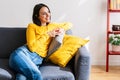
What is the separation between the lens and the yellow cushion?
2677 millimetres

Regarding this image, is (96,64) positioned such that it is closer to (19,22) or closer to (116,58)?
(116,58)

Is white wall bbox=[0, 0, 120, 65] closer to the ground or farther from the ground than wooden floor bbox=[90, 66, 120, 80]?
farther from the ground

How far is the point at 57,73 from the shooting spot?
2.49 meters

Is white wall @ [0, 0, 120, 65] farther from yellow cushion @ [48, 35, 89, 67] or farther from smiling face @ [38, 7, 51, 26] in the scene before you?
yellow cushion @ [48, 35, 89, 67]

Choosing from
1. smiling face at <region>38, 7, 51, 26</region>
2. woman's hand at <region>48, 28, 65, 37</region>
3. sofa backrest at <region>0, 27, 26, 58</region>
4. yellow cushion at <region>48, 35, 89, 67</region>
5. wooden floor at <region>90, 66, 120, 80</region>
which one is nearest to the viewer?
yellow cushion at <region>48, 35, 89, 67</region>

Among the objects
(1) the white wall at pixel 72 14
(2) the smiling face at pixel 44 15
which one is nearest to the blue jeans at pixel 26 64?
(2) the smiling face at pixel 44 15

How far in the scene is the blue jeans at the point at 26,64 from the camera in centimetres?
246

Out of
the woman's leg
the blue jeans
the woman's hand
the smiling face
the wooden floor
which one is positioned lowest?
the wooden floor

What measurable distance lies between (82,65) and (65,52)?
27cm

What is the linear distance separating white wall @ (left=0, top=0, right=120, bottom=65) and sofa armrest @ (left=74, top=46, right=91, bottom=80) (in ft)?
4.76

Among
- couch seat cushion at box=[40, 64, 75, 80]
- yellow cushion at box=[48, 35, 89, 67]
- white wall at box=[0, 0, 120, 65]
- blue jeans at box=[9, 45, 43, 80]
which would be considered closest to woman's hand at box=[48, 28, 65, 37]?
yellow cushion at box=[48, 35, 89, 67]

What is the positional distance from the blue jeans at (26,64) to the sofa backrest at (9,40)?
0.33m

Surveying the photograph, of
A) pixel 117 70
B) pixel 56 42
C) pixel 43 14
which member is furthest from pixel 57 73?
pixel 117 70

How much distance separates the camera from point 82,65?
8.32 ft
